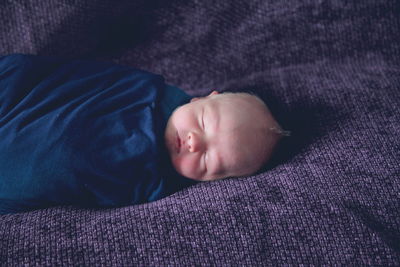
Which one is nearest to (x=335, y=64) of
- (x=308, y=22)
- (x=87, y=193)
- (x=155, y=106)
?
(x=308, y=22)

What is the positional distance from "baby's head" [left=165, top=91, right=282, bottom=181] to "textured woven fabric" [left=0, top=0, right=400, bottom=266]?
0.06m

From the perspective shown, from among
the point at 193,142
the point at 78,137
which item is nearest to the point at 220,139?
the point at 193,142

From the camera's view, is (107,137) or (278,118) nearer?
(107,137)

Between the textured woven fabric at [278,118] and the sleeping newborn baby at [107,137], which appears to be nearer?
the textured woven fabric at [278,118]

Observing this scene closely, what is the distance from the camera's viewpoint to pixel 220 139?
95cm

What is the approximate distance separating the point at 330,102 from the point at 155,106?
19.3 inches

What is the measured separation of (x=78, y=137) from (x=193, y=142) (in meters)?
0.28

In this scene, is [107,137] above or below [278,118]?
above

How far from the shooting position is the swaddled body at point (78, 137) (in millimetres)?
870

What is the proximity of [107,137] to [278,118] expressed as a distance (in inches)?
19.7

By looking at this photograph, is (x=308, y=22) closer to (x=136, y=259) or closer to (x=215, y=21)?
(x=215, y=21)

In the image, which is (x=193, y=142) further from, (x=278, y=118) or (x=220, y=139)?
(x=278, y=118)

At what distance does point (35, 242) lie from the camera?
0.74 meters

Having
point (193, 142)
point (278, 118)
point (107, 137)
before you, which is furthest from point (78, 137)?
point (278, 118)
